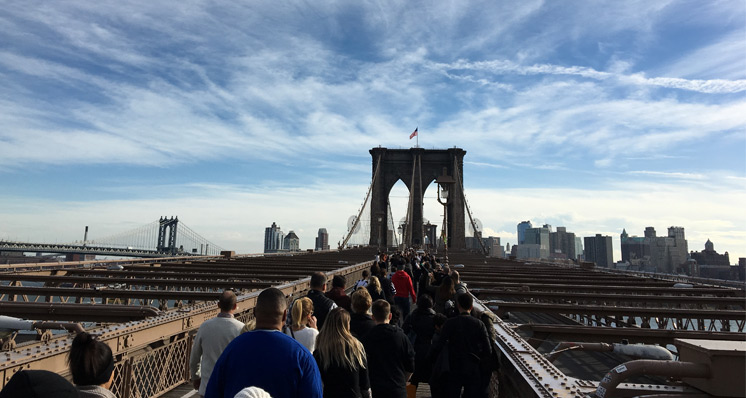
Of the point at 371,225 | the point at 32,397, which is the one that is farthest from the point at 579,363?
the point at 371,225

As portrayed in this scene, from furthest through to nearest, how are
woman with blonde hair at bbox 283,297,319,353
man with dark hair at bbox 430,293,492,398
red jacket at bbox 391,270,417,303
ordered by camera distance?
1. red jacket at bbox 391,270,417,303
2. man with dark hair at bbox 430,293,492,398
3. woman with blonde hair at bbox 283,297,319,353

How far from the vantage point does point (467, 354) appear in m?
4.16

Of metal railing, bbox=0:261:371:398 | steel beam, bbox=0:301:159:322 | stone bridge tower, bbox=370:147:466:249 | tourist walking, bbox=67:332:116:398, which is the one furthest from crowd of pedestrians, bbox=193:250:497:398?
stone bridge tower, bbox=370:147:466:249

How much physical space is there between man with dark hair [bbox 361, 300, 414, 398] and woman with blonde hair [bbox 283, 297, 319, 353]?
1.60 feet

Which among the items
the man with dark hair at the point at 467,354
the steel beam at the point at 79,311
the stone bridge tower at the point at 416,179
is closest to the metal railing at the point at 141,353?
the steel beam at the point at 79,311

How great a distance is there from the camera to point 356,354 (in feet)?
11.6

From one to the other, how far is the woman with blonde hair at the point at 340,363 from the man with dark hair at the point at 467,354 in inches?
40.9

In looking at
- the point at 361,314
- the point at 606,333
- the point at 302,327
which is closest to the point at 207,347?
the point at 302,327

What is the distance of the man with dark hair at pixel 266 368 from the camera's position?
2.31 metres

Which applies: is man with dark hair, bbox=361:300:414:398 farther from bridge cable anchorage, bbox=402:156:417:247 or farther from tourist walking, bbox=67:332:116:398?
bridge cable anchorage, bbox=402:156:417:247

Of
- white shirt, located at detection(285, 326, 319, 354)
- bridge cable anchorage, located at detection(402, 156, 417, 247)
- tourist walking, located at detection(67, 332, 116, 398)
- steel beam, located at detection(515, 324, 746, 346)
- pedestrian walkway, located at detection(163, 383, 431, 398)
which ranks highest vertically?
bridge cable anchorage, located at detection(402, 156, 417, 247)

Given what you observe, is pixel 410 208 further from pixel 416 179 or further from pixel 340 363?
pixel 340 363

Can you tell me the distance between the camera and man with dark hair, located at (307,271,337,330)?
5082 millimetres

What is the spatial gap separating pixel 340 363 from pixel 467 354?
1.32 metres
